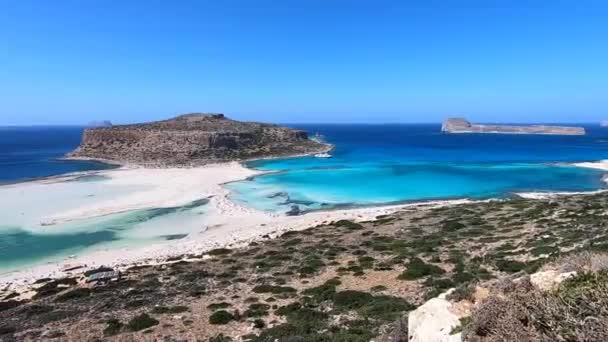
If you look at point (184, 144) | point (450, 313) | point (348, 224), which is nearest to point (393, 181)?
point (348, 224)

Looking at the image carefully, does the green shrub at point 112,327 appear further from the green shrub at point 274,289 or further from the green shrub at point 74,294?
the green shrub at point 274,289

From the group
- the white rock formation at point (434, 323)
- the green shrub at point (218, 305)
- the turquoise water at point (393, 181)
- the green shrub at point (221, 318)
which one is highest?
the white rock formation at point (434, 323)

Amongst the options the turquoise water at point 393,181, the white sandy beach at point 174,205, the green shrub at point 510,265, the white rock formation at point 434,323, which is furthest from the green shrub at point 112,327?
the turquoise water at point 393,181

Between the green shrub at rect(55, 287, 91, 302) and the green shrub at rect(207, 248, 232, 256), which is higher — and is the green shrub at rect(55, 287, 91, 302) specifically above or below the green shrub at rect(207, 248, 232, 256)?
above

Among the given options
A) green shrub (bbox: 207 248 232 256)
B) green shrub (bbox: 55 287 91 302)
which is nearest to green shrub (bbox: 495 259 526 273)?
green shrub (bbox: 207 248 232 256)

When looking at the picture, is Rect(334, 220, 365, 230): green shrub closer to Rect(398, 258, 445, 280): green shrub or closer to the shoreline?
the shoreline

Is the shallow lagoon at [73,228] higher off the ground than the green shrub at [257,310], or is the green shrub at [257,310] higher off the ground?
the green shrub at [257,310]

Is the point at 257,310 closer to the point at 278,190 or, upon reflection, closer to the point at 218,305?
the point at 218,305
